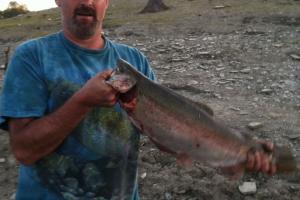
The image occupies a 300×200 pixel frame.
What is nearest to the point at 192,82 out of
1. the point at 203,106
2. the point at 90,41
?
the point at 203,106

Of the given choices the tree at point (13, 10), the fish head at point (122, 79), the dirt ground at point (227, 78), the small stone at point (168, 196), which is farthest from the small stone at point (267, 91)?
the tree at point (13, 10)

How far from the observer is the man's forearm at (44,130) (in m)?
2.57

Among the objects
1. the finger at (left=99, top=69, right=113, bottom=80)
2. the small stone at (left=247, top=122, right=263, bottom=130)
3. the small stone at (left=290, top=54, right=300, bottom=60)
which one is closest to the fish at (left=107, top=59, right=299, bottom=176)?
the finger at (left=99, top=69, right=113, bottom=80)

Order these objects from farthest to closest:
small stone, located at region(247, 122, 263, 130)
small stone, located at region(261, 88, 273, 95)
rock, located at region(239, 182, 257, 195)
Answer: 1. small stone, located at region(261, 88, 273, 95)
2. small stone, located at region(247, 122, 263, 130)
3. rock, located at region(239, 182, 257, 195)

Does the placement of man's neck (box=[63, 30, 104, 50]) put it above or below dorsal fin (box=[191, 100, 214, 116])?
above

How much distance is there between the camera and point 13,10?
1800 inches

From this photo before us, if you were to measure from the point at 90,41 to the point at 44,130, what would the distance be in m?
0.65

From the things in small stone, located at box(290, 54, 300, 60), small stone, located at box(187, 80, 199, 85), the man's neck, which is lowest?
small stone, located at box(187, 80, 199, 85)

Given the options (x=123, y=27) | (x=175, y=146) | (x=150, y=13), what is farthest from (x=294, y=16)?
(x=175, y=146)

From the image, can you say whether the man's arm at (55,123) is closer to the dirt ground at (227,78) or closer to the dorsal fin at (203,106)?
the dorsal fin at (203,106)

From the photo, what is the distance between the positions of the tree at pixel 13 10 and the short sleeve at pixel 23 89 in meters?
44.5

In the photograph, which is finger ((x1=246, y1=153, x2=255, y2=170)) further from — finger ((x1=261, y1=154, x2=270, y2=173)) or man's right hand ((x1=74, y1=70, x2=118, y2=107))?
man's right hand ((x1=74, y1=70, x2=118, y2=107))

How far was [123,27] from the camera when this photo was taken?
18297 mm

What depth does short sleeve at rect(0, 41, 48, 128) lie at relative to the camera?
8.65 feet
